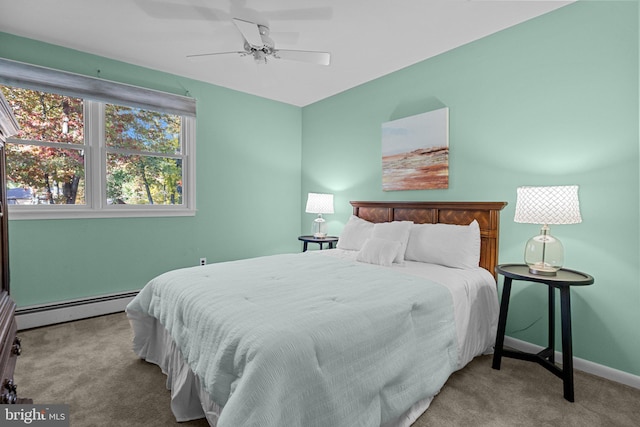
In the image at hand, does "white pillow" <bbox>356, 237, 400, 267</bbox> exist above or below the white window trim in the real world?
below

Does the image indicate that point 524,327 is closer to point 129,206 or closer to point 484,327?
point 484,327

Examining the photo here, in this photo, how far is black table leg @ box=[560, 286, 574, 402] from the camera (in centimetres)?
187

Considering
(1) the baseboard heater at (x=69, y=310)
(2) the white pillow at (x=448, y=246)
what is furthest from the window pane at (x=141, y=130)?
(2) the white pillow at (x=448, y=246)

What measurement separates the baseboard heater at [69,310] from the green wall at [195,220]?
64mm

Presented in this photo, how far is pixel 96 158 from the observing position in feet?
10.5

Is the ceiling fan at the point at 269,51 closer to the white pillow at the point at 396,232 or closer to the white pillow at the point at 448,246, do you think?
the white pillow at the point at 396,232

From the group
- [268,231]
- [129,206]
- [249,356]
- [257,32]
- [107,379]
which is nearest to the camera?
[249,356]

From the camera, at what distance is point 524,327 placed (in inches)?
99.2

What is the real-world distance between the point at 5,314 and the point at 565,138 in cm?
327

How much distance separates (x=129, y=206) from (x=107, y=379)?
75.0 inches

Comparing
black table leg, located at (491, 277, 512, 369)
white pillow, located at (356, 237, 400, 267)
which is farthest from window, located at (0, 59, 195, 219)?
black table leg, located at (491, 277, 512, 369)

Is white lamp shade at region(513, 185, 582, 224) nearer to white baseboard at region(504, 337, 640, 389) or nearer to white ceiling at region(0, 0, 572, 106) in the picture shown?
white baseboard at region(504, 337, 640, 389)

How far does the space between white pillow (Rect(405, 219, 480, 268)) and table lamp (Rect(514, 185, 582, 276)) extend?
40 centimetres

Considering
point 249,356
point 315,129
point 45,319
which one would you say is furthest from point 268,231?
point 249,356
